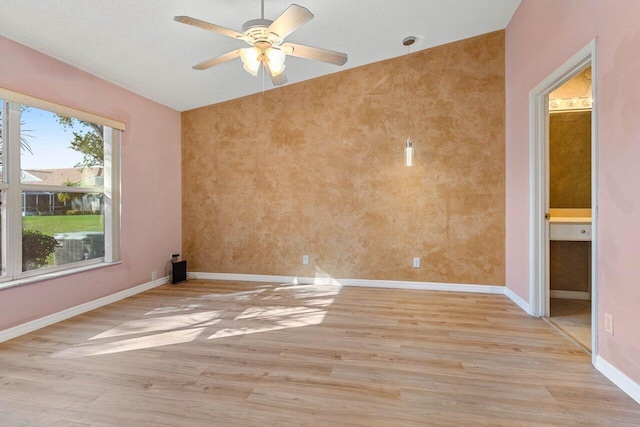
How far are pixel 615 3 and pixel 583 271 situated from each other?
3.07 metres

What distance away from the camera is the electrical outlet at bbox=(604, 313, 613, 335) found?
2.00m

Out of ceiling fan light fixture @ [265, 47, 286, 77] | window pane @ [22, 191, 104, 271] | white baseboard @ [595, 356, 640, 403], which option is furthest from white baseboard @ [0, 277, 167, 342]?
white baseboard @ [595, 356, 640, 403]

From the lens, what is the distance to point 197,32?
288 cm

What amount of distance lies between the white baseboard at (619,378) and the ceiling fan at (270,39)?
2.85m

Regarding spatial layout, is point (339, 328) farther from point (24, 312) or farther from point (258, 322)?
point (24, 312)

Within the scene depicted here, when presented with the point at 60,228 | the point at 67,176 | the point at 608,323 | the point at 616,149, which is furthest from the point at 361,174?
the point at 60,228

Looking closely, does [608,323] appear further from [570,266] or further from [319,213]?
[319,213]

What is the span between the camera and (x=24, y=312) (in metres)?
2.77

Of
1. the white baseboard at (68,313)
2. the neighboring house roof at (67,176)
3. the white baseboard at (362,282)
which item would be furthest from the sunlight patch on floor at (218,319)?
the neighboring house roof at (67,176)

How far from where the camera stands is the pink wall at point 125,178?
2742 millimetres

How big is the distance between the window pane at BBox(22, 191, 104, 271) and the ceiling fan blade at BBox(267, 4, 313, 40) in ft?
9.12

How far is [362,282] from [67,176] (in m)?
3.74

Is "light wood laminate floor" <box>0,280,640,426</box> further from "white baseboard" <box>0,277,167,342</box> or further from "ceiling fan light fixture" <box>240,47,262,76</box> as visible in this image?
"ceiling fan light fixture" <box>240,47,262,76</box>

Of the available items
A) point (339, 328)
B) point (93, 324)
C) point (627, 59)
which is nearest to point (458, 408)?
point (339, 328)
